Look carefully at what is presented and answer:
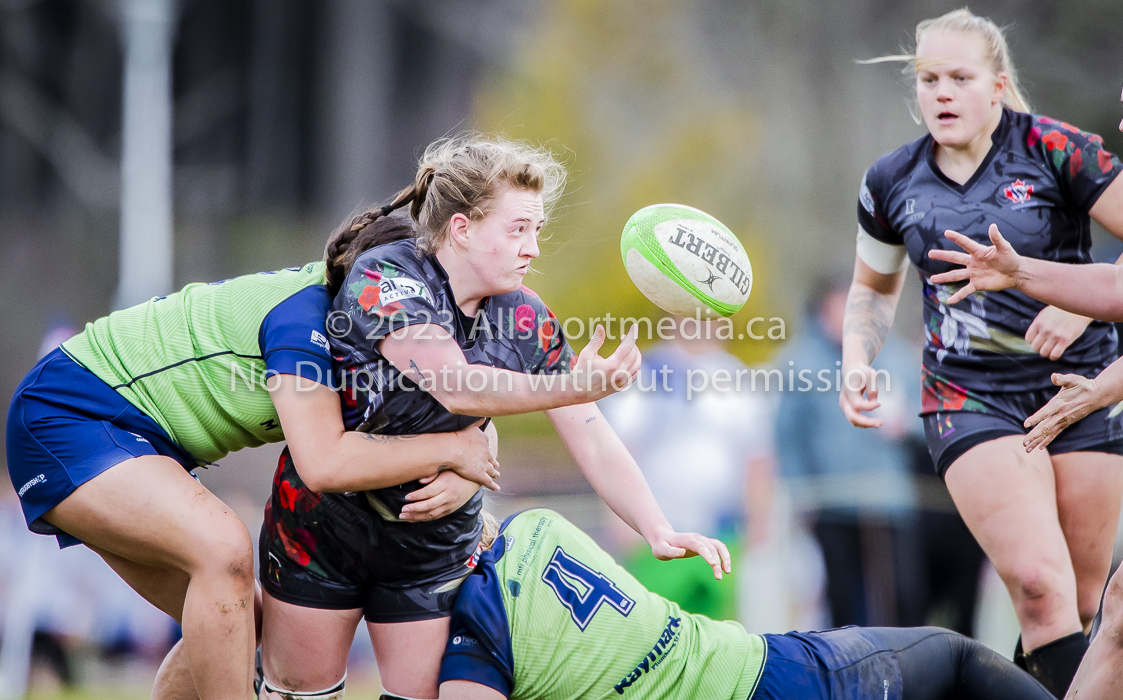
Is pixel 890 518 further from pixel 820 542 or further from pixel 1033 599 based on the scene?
pixel 1033 599

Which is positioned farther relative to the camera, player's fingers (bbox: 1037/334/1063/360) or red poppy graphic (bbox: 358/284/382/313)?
player's fingers (bbox: 1037/334/1063/360)

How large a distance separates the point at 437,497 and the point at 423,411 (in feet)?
0.83

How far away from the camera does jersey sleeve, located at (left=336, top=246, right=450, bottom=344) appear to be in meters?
2.43

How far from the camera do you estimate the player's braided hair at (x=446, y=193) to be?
2584mm

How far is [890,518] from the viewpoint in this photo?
5406mm

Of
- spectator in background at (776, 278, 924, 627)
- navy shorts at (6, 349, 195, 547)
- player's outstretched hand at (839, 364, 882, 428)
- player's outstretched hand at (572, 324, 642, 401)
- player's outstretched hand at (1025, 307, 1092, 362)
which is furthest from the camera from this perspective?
spectator in background at (776, 278, 924, 627)

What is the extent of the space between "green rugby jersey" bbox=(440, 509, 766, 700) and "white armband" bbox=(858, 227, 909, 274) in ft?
4.80

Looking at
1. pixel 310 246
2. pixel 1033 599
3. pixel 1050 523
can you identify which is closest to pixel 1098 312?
pixel 1050 523

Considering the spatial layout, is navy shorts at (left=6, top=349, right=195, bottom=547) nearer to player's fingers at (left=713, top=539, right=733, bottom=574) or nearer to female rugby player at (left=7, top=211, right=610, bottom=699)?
female rugby player at (left=7, top=211, right=610, bottom=699)

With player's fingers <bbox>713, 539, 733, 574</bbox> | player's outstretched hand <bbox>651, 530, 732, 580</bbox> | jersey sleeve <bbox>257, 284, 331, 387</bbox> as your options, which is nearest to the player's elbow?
jersey sleeve <bbox>257, 284, 331, 387</bbox>

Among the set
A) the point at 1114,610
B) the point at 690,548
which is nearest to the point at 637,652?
the point at 690,548

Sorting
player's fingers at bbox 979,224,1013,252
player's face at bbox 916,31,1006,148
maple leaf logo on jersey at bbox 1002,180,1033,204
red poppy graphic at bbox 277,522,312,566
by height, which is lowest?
red poppy graphic at bbox 277,522,312,566

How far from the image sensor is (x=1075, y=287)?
98.2 inches

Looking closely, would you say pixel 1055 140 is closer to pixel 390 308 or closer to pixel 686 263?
pixel 686 263
